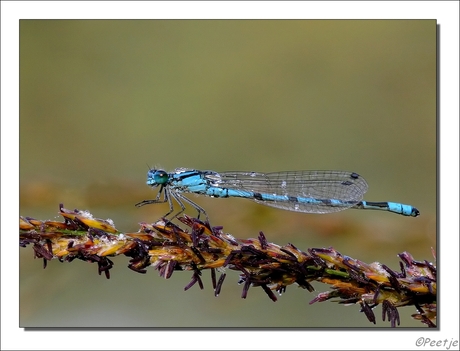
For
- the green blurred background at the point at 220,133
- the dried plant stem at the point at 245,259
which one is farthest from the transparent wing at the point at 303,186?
the dried plant stem at the point at 245,259

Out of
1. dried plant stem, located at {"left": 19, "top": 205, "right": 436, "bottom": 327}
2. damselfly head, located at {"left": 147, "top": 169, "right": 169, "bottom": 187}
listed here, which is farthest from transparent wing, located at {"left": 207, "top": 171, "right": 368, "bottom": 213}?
dried plant stem, located at {"left": 19, "top": 205, "right": 436, "bottom": 327}

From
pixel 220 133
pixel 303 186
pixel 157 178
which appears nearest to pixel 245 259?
pixel 157 178

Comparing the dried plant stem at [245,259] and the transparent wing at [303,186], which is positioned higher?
the transparent wing at [303,186]

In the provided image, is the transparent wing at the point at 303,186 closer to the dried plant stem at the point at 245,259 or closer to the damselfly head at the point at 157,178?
the damselfly head at the point at 157,178

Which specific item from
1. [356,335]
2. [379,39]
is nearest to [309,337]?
[356,335]

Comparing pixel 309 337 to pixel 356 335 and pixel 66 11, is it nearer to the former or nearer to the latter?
pixel 356 335
